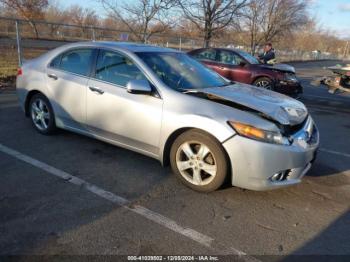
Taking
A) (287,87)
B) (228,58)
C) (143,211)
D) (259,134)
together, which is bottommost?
(143,211)

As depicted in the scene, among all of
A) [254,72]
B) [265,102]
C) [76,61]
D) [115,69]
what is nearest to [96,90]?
[115,69]

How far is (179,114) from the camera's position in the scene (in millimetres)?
3754

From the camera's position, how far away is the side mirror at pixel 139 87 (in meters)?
3.92

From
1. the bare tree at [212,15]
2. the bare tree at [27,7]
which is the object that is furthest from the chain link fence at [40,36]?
the bare tree at [27,7]

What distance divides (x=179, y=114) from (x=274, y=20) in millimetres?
30083

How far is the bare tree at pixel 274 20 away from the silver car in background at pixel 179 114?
81.1ft

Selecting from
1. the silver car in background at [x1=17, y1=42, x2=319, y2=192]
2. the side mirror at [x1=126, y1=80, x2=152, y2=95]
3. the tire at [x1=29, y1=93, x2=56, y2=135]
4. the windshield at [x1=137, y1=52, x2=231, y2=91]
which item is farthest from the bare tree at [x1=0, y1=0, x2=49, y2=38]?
the side mirror at [x1=126, y1=80, x2=152, y2=95]

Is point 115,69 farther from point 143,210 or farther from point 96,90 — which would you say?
point 143,210

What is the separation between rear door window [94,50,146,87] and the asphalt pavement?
1062 millimetres

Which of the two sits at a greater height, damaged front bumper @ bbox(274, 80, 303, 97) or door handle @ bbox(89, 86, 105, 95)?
door handle @ bbox(89, 86, 105, 95)

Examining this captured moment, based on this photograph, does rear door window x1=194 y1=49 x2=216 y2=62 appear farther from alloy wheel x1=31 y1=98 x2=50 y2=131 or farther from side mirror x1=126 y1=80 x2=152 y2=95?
side mirror x1=126 y1=80 x2=152 y2=95

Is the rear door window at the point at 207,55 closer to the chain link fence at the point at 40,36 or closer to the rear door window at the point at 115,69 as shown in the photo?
the chain link fence at the point at 40,36

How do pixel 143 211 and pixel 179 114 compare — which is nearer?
pixel 143 211

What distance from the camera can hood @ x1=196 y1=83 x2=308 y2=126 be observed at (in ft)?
12.1
